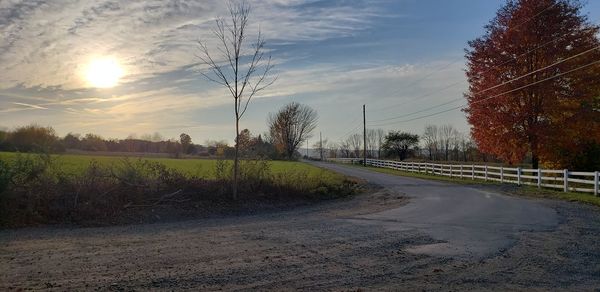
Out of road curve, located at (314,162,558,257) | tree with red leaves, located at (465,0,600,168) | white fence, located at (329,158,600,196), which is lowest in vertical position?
road curve, located at (314,162,558,257)

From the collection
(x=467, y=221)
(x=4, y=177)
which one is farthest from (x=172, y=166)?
(x=467, y=221)

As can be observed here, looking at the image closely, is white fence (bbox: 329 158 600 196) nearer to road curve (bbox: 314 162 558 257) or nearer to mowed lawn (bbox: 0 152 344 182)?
road curve (bbox: 314 162 558 257)

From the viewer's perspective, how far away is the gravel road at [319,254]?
6391mm

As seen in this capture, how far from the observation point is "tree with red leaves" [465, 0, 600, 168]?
2680cm

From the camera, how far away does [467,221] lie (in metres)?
12.4

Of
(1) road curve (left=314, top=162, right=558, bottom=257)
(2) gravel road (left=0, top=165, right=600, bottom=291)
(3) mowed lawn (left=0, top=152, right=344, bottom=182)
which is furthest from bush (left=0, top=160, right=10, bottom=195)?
(1) road curve (left=314, top=162, right=558, bottom=257)

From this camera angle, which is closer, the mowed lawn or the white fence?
the mowed lawn

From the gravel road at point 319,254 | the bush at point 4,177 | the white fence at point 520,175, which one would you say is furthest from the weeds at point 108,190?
the white fence at point 520,175

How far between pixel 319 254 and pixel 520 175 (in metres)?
22.0

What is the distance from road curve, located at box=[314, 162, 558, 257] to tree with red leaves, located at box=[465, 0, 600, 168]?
1188 centimetres

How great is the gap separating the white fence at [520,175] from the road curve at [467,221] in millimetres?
5511

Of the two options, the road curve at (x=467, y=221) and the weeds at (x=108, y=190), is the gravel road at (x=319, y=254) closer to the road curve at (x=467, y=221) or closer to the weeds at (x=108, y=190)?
the road curve at (x=467, y=221)

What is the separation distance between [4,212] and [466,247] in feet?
35.8

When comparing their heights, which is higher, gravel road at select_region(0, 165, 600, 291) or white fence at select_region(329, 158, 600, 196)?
white fence at select_region(329, 158, 600, 196)
